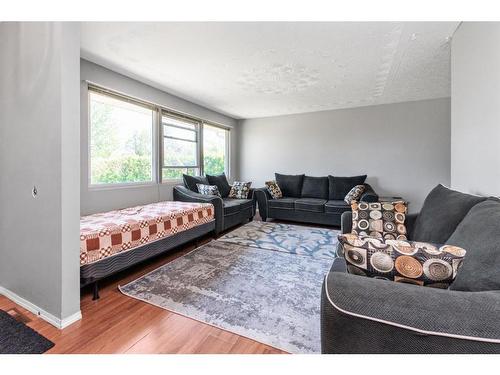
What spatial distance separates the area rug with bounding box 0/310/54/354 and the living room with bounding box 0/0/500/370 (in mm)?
11

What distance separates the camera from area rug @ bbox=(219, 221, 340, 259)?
2972mm

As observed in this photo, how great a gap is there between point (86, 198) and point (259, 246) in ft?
7.15

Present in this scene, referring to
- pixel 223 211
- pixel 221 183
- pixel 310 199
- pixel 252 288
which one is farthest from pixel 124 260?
pixel 310 199

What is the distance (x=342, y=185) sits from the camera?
447 centimetres

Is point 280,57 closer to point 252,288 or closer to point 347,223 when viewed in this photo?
point 347,223

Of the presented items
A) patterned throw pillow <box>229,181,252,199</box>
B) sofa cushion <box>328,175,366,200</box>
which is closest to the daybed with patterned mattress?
patterned throw pillow <box>229,181,252,199</box>

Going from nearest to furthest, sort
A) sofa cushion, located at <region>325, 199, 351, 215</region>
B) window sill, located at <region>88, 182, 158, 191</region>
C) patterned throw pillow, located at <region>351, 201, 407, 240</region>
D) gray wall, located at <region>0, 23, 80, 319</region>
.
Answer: gray wall, located at <region>0, 23, 80, 319</region> → patterned throw pillow, located at <region>351, 201, 407, 240</region> → window sill, located at <region>88, 182, 158, 191</region> → sofa cushion, located at <region>325, 199, 351, 215</region>

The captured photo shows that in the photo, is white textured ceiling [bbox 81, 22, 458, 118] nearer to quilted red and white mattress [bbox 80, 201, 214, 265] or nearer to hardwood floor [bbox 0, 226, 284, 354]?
quilted red and white mattress [bbox 80, 201, 214, 265]

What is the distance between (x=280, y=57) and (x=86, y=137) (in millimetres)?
2444

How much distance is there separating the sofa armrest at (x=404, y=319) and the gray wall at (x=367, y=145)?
4427mm

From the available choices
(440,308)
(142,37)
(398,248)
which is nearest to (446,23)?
(398,248)

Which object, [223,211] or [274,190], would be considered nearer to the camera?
[223,211]

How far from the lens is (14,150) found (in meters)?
1.75

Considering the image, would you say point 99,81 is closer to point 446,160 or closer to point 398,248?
point 398,248
